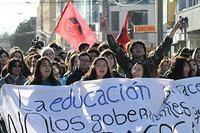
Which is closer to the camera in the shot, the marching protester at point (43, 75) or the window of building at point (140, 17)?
the marching protester at point (43, 75)

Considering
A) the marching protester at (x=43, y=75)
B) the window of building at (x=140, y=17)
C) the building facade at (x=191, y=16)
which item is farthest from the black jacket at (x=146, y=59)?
the window of building at (x=140, y=17)

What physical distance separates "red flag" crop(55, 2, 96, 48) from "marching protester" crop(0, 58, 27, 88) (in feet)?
18.4

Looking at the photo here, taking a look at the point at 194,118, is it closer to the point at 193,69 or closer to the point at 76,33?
the point at 193,69

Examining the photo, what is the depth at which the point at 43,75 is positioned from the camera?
294 inches

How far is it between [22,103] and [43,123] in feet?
1.12

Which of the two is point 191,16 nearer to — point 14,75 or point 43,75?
point 14,75

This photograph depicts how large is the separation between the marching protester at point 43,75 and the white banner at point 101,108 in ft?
1.04

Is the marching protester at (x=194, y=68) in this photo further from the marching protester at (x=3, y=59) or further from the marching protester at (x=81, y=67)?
the marching protester at (x=3, y=59)

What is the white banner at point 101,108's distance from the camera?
6.88m

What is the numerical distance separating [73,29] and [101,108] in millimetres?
7511

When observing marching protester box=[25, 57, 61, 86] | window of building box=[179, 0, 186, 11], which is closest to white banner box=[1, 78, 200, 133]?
marching protester box=[25, 57, 61, 86]

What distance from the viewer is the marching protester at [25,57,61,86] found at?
7.43 meters

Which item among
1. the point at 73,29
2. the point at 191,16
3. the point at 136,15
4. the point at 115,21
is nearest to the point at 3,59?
the point at 73,29

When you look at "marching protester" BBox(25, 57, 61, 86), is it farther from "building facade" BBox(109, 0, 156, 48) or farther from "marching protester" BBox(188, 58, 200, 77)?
"building facade" BBox(109, 0, 156, 48)
